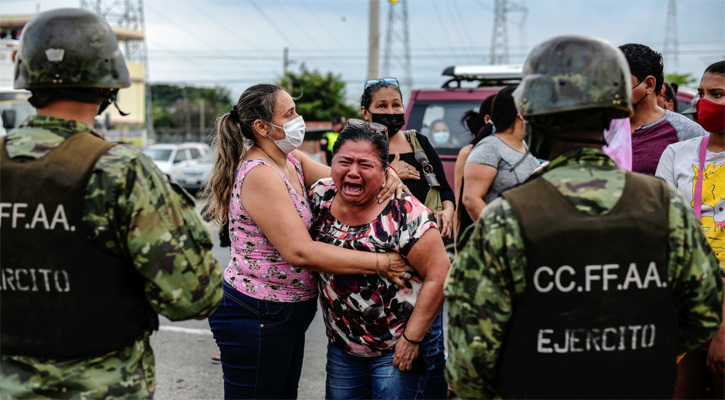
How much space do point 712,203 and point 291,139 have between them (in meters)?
1.91

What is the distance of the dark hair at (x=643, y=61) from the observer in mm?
3318

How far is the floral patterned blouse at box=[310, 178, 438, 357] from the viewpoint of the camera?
262cm

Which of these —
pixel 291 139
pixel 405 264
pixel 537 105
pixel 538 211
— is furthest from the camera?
pixel 291 139

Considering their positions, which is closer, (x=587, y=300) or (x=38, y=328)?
(x=587, y=300)

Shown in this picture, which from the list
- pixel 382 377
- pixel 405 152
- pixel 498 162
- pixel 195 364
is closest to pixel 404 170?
pixel 405 152

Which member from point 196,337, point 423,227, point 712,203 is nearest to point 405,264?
point 423,227

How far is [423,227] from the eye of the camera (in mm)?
2615

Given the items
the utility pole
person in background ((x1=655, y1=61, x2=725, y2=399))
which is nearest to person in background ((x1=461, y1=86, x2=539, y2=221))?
person in background ((x1=655, y1=61, x2=725, y2=399))

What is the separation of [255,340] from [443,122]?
5.24m

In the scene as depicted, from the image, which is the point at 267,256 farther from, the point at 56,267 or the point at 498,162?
the point at 498,162

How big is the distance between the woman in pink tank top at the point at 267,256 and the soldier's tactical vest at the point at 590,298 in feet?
3.00

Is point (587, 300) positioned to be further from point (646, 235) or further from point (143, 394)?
point (143, 394)

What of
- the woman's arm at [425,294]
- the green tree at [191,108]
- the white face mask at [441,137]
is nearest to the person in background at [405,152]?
the woman's arm at [425,294]

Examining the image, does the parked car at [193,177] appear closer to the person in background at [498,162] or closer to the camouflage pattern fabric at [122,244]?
the person in background at [498,162]
